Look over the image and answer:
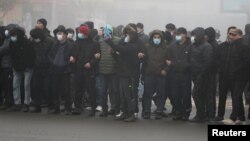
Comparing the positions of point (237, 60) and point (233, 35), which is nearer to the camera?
point (237, 60)

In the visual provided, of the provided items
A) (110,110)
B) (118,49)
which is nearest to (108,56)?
(118,49)

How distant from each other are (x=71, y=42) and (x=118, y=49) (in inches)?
51.2

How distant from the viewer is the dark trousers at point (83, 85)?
10914 millimetres

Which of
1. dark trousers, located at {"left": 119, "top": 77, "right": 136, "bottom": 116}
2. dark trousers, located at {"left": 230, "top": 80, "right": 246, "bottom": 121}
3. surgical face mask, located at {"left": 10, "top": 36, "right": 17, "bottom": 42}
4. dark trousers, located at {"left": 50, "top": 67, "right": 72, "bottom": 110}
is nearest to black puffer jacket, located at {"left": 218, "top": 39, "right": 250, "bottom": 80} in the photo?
dark trousers, located at {"left": 230, "top": 80, "right": 246, "bottom": 121}

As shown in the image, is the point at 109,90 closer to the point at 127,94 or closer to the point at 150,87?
the point at 127,94

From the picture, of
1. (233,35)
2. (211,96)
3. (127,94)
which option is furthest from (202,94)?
(127,94)

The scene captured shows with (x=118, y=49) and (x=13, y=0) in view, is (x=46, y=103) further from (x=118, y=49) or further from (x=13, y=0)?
(x=13, y=0)

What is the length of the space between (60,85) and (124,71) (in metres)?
1.60

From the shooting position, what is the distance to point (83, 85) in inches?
434

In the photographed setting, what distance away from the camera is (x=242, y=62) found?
9781mm

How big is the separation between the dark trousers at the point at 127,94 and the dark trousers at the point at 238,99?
204cm

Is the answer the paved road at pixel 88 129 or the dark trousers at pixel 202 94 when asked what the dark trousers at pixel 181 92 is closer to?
the dark trousers at pixel 202 94

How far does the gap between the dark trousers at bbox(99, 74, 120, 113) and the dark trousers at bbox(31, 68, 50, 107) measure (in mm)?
1282

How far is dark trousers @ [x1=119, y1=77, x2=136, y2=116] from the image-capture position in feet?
34.3
